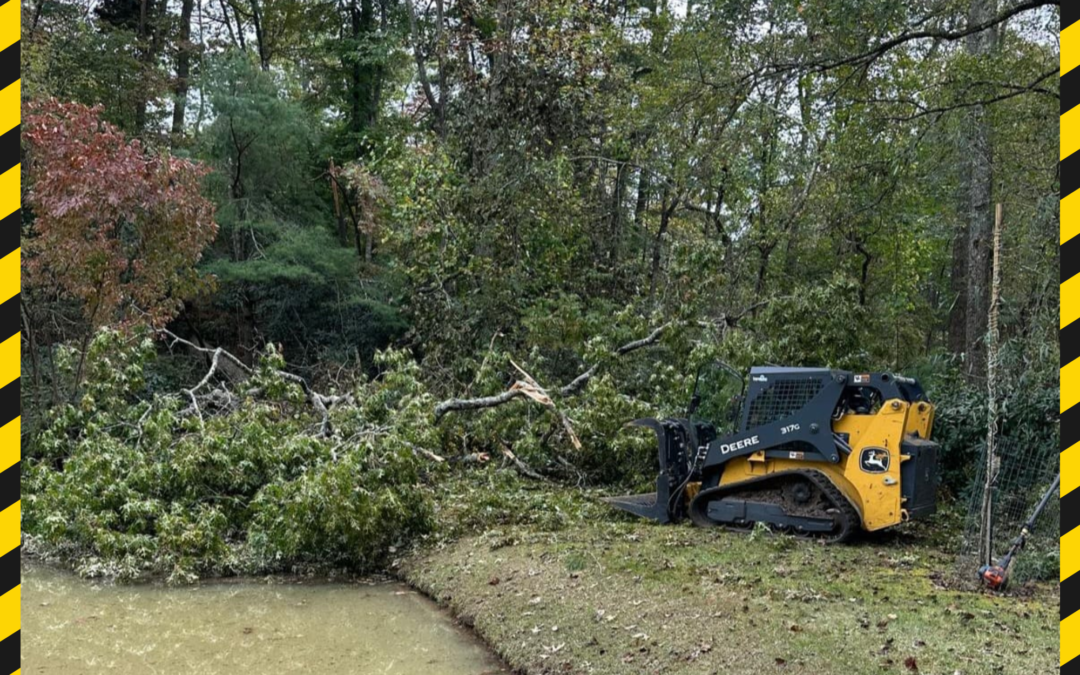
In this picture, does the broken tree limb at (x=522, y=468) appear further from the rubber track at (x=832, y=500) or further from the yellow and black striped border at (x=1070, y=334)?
the yellow and black striped border at (x=1070, y=334)

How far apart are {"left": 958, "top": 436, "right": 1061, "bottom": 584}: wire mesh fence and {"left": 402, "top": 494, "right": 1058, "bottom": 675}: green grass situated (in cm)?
15

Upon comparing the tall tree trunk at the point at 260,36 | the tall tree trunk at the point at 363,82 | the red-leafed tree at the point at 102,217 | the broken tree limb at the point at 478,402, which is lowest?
the broken tree limb at the point at 478,402

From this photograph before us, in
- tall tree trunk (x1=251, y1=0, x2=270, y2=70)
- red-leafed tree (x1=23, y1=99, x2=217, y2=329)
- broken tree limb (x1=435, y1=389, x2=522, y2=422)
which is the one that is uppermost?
tall tree trunk (x1=251, y1=0, x2=270, y2=70)

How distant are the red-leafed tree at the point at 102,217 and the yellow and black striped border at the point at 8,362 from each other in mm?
10166

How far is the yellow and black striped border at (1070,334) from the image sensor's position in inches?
63.6

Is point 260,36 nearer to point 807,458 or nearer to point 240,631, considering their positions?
point 807,458

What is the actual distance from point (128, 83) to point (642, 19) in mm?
9901

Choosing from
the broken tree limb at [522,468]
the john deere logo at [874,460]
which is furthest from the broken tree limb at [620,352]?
the john deere logo at [874,460]

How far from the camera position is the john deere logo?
7027mm

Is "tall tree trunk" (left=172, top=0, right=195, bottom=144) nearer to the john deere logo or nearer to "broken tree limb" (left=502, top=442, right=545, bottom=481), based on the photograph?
"broken tree limb" (left=502, top=442, right=545, bottom=481)

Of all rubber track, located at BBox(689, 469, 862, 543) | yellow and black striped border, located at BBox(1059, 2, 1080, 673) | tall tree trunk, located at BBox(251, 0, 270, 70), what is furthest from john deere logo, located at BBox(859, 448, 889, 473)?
tall tree trunk, located at BBox(251, 0, 270, 70)

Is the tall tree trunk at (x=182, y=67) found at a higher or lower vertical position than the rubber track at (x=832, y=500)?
higher

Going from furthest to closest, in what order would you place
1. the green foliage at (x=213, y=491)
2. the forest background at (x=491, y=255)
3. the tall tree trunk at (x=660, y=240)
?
1. the tall tree trunk at (x=660, y=240)
2. the forest background at (x=491, y=255)
3. the green foliage at (x=213, y=491)

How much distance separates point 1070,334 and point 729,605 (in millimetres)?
3860
